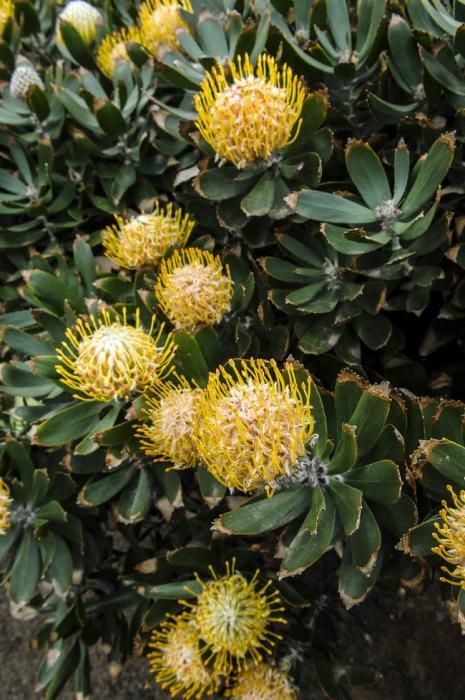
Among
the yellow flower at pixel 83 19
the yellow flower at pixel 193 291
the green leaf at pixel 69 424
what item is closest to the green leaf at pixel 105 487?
the green leaf at pixel 69 424

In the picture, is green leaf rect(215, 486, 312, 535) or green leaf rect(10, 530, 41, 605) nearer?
green leaf rect(215, 486, 312, 535)

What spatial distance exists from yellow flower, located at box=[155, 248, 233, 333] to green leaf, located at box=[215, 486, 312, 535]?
1.29 ft

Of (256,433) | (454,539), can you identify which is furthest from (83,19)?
(454,539)

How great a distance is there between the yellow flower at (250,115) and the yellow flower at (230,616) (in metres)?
0.85

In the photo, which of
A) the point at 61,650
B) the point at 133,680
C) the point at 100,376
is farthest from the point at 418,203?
the point at 133,680

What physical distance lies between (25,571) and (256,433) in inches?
30.4

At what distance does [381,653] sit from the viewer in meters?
2.09

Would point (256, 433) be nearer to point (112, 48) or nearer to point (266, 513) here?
point (266, 513)

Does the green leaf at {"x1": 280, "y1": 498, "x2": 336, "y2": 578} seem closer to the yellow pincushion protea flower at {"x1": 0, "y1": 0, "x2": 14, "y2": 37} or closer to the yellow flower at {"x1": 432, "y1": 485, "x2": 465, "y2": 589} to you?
the yellow flower at {"x1": 432, "y1": 485, "x2": 465, "y2": 589}

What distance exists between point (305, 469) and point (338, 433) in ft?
0.29

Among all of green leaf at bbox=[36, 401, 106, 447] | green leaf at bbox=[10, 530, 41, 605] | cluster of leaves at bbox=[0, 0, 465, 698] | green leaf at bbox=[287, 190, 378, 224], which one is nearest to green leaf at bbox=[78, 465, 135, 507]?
cluster of leaves at bbox=[0, 0, 465, 698]

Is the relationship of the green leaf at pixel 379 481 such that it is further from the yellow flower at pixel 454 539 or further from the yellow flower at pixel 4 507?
the yellow flower at pixel 4 507

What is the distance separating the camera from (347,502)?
1.01 m

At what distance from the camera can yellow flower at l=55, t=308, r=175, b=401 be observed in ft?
3.96
